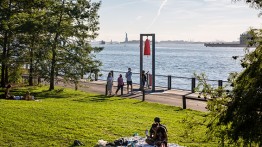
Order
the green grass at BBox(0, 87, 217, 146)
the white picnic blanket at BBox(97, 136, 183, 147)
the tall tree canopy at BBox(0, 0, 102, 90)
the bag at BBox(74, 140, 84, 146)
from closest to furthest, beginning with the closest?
the white picnic blanket at BBox(97, 136, 183, 147) → the bag at BBox(74, 140, 84, 146) → the green grass at BBox(0, 87, 217, 146) → the tall tree canopy at BBox(0, 0, 102, 90)

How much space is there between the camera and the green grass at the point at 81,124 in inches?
470

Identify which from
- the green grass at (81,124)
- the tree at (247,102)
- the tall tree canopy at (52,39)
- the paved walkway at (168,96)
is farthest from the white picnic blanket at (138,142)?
the tall tree canopy at (52,39)

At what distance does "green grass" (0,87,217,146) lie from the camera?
11945 millimetres

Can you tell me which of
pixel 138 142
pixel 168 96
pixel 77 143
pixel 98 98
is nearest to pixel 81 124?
pixel 77 143

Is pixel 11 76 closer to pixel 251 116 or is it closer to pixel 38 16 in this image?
pixel 38 16

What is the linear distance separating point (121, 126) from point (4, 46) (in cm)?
1412

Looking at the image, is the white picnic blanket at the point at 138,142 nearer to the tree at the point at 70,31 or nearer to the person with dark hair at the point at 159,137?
the person with dark hair at the point at 159,137

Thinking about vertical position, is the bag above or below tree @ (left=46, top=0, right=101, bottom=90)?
below

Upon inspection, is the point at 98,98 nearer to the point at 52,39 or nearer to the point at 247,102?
the point at 52,39

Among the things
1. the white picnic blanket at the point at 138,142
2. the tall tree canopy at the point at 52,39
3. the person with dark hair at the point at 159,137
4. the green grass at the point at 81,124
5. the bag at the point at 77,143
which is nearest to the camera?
the person with dark hair at the point at 159,137

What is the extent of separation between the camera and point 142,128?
45.0 feet

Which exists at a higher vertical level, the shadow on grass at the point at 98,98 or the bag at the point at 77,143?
the shadow on grass at the point at 98,98

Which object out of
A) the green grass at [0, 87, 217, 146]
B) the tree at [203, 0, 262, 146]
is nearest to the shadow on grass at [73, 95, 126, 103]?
the green grass at [0, 87, 217, 146]

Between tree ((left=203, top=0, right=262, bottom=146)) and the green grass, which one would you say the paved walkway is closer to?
the green grass
